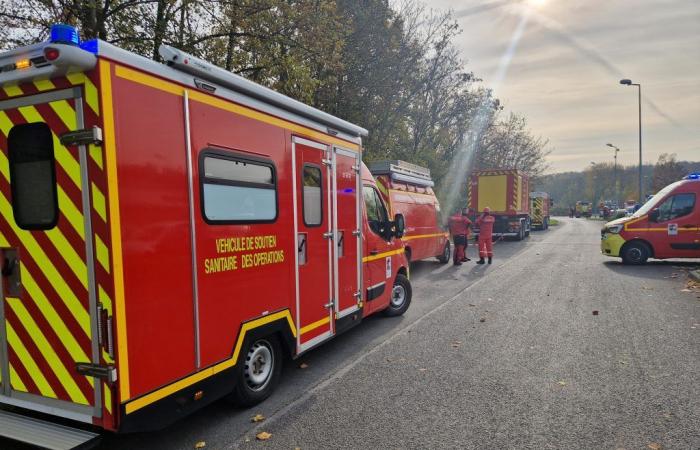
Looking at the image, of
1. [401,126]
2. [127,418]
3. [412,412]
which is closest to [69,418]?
[127,418]

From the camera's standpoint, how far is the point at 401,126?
22375 millimetres

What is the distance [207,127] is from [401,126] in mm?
19809

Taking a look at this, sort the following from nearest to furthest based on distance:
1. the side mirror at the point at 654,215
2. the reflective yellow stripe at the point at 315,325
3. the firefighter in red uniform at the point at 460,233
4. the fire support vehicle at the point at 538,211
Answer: the reflective yellow stripe at the point at 315,325
the side mirror at the point at 654,215
the firefighter in red uniform at the point at 460,233
the fire support vehicle at the point at 538,211

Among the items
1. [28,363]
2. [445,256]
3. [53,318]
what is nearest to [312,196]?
[53,318]

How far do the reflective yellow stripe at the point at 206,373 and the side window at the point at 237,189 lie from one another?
0.92 m

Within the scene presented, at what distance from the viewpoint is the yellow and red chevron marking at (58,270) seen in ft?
8.96

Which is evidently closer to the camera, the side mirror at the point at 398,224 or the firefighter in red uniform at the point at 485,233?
the side mirror at the point at 398,224

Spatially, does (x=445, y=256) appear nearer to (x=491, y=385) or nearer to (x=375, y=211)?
(x=375, y=211)

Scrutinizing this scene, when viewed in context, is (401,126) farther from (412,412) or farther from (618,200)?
(618,200)

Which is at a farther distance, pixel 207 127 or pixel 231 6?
pixel 231 6

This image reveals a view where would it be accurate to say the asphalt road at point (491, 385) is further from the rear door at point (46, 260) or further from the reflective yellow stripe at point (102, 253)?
the reflective yellow stripe at point (102, 253)

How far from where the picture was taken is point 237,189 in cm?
370

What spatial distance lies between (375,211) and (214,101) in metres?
3.52

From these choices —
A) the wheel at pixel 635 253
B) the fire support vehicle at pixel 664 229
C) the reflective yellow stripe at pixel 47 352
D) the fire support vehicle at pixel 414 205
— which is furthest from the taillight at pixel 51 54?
the wheel at pixel 635 253
